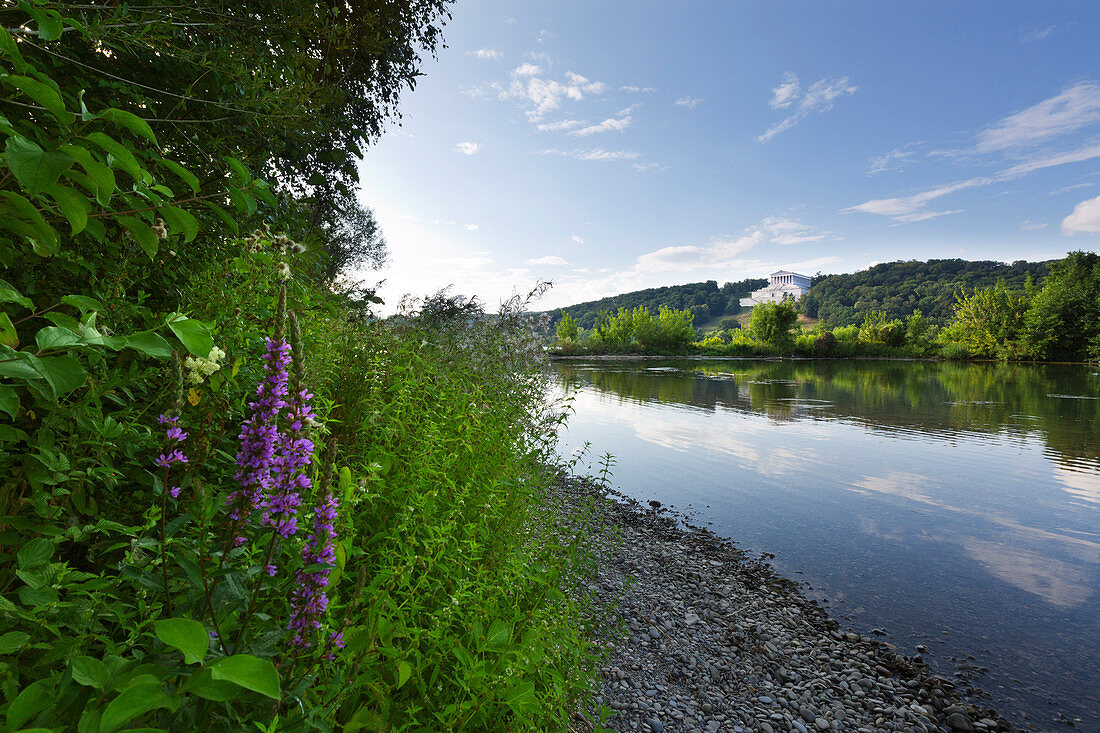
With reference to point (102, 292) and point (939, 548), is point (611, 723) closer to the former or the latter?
point (102, 292)

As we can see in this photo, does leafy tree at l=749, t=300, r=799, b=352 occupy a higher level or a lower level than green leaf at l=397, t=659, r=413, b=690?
higher

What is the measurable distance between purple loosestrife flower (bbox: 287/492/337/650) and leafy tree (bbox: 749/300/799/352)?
67.9m

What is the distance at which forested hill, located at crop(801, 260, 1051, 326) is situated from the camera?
8088 centimetres

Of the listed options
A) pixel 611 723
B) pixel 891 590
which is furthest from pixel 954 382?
pixel 611 723

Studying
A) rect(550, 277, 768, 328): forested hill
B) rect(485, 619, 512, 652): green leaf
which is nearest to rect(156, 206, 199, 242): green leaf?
rect(485, 619, 512, 652): green leaf

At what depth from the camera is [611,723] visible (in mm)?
3410

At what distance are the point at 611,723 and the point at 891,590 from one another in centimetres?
505

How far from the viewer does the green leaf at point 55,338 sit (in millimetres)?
807

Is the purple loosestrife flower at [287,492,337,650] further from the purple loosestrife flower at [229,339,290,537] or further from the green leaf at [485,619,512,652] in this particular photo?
the green leaf at [485,619,512,652]

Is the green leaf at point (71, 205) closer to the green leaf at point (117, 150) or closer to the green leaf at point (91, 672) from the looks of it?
the green leaf at point (117, 150)

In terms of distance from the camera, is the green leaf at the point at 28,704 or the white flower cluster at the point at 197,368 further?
the white flower cluster at the point at 197,368

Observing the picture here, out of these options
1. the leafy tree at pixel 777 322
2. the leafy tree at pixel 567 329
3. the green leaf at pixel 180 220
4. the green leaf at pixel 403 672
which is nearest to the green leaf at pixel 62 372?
the green leaf at pixel 180 220

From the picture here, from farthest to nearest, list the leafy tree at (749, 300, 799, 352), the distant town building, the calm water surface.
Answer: the distant town building < the leafy tree at (749, 300, 799, 352) < the calm water surface

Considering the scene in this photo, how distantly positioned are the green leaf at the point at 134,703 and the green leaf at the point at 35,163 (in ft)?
2.87
